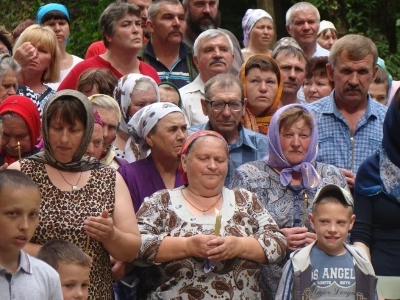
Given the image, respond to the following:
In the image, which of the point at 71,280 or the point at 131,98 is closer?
the point at 71,280

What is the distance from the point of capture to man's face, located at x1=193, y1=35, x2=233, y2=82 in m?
9.05

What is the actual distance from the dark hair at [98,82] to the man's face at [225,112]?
98cm

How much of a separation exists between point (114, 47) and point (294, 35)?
2.52 meters

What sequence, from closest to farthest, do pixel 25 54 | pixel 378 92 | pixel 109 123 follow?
pixel 109 123
pixel 25 54
pixel 378 92

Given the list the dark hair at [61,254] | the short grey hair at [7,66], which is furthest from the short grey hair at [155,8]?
the dark hair at [61,254]

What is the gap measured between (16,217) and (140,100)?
3.04 m

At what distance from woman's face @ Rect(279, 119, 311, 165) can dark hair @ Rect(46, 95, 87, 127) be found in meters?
1.50

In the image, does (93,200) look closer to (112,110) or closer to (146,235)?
(146,235)

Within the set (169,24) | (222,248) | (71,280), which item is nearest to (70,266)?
(71,280)

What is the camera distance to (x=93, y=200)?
612cm

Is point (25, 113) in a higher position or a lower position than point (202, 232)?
higher

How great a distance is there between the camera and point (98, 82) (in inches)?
332

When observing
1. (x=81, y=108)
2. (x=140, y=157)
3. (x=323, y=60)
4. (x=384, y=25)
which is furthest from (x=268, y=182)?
(x=384, y=25)

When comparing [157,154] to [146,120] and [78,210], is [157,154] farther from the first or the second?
[78,210]
